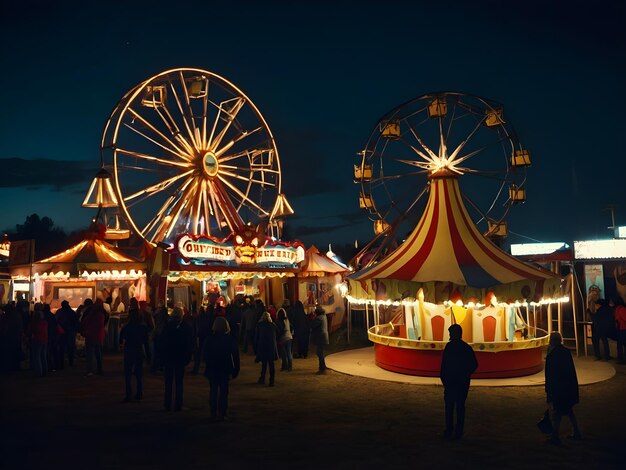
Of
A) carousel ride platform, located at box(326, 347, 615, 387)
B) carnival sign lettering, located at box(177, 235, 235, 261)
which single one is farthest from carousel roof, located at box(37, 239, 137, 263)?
carousel ride platform, located at box(326, 347, 615, 387)

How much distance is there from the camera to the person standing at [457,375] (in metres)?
6.65

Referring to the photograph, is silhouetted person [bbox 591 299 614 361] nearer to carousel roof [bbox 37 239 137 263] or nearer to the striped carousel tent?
the striped carousel tent

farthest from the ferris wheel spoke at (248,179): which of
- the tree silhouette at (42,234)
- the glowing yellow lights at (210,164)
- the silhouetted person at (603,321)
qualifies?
the tree silhouette at (42,234)

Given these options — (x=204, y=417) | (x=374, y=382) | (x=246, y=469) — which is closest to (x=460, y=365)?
(x=246, y=469)

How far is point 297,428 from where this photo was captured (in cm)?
740

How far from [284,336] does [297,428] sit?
4652mm

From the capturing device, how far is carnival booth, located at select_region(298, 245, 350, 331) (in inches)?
913

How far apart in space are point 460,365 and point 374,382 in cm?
459

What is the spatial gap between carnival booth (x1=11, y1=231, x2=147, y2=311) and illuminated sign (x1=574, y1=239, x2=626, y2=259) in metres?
13.4

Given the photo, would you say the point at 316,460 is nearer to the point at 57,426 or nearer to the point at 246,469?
the point at 246,469

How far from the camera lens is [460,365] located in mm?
6641

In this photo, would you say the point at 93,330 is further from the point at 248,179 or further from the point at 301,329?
the point at 248,179

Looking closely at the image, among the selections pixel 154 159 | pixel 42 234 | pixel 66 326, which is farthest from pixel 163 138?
pixel 42 234

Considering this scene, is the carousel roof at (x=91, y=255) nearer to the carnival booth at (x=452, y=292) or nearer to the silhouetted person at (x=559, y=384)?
the carnival booth at (x=452, y=292)
